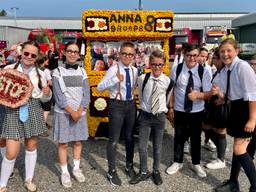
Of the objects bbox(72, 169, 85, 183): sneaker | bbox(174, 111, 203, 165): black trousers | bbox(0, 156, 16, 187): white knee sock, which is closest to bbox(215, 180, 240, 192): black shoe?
bbox(174, 111, 203, 165): black trousers

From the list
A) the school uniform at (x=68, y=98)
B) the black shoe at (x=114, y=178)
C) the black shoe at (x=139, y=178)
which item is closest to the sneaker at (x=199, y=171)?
the black shoe at (x=139, y=178)

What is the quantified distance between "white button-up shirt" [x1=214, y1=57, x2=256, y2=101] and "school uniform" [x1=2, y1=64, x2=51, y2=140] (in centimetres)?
201

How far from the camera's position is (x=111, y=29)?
4.96 metres

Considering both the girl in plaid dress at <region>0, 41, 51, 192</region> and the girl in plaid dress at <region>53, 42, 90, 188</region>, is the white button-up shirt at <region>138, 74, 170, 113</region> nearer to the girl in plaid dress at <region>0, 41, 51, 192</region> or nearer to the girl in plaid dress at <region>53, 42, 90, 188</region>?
the girl in plaid dress at <region>53, 42, 90, 188</region>

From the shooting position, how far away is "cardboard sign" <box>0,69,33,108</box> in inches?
126

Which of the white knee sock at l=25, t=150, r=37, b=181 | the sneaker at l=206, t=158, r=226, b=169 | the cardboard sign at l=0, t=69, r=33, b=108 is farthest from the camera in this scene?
the sneaker at l=206, t=158, r=226, b=169

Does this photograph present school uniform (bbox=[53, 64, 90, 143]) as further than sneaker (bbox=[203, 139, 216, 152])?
No

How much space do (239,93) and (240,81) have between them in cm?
14

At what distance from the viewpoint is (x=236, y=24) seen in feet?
114

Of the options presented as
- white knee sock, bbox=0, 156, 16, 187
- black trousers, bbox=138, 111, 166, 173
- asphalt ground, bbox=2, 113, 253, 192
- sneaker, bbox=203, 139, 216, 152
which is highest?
black trousers, bbox=138, 111, 166, 173

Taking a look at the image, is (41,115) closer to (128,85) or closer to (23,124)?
(23,124)

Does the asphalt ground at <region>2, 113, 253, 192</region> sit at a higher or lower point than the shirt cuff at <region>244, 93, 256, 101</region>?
lower

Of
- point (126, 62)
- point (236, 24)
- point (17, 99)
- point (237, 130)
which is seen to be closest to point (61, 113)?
point (17, 99)

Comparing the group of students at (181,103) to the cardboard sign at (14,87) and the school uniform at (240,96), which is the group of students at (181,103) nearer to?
the school uniform at (240,96)
